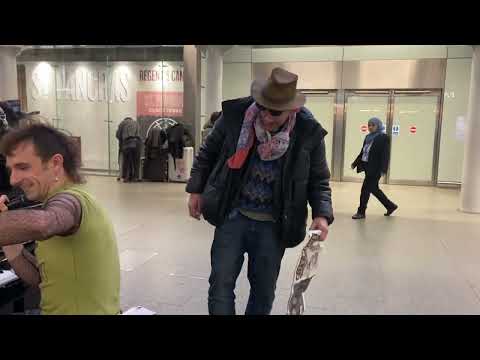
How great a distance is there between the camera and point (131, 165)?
34.8ft

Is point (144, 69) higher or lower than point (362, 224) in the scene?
higher

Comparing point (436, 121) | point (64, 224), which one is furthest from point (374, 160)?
point (64, 224)

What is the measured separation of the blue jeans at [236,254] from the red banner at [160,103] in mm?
8860

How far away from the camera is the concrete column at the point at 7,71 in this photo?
952cm

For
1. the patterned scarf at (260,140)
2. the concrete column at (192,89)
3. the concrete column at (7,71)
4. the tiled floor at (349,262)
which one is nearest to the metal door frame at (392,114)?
the tiled floor at (349,262)

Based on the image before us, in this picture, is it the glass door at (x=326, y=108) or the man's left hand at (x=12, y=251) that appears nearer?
the man's left hand at (x=12, y=251)

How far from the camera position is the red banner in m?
10.9

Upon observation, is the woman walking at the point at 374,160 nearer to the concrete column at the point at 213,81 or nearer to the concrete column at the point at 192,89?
the concrete column at the point at 213,81

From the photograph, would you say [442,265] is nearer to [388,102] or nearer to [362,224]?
[362,224]

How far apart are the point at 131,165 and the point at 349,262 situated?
715 centimetres
